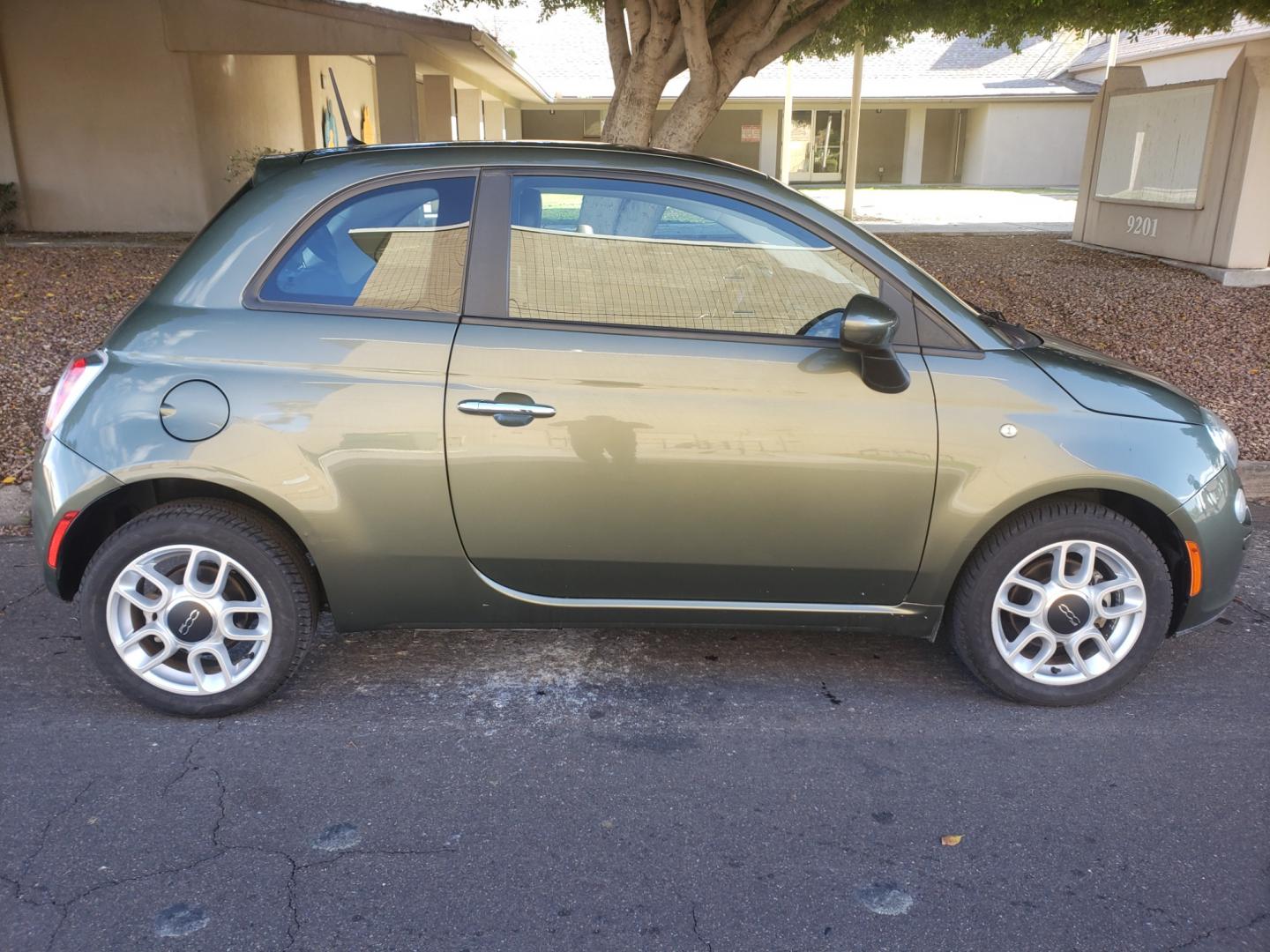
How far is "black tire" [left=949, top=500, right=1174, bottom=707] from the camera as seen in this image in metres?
3.38

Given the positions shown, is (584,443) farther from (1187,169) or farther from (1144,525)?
(1187,169)

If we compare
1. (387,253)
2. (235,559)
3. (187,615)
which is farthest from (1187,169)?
(187,615)

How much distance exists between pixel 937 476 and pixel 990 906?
1.30 m

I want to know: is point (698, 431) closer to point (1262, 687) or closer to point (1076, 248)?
point (1262, 687)

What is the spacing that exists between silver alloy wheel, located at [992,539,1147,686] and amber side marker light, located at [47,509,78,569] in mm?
3014

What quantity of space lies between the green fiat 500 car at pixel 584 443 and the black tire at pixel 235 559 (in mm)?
11

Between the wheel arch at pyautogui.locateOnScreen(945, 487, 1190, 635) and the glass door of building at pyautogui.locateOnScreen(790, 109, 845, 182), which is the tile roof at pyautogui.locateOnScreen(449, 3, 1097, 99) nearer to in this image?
the glass door of building at pyautogui.locateOnScreen(790, 109, 845, 182)

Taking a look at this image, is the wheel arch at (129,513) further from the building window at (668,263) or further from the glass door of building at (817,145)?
the glass door of building at (817,145)

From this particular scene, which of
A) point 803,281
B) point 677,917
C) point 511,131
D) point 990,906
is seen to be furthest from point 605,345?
point 511,131

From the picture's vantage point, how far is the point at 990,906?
259 cm

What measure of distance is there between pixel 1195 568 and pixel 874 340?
138 cm

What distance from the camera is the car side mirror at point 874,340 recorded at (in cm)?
315

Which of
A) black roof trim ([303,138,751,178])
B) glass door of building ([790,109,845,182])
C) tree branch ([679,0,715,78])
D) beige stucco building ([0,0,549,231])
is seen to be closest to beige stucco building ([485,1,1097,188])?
glass door of building ([790,109,845,182])

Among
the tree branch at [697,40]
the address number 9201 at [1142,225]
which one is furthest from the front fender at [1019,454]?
the address number 9201 at [1142,225]
